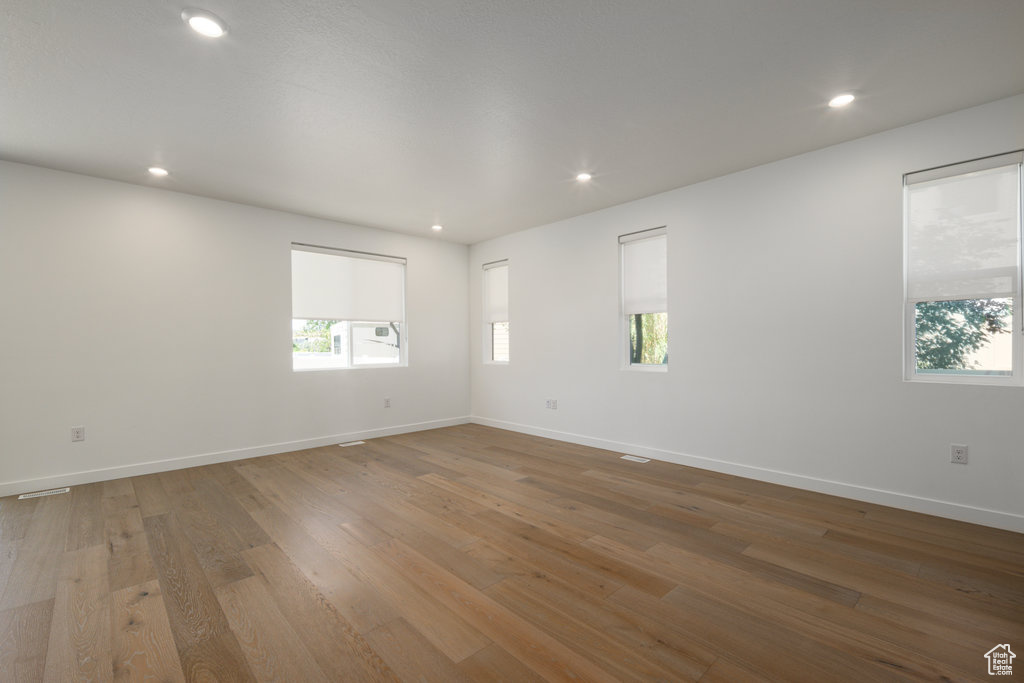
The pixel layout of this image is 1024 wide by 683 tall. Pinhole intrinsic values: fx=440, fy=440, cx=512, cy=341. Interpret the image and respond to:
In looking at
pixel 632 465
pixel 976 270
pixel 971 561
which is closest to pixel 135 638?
pixel 632 465

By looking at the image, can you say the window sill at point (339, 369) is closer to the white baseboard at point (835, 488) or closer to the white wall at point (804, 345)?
the white wall at point (804, 345)

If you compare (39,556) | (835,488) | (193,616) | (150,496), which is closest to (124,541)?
(39,556)

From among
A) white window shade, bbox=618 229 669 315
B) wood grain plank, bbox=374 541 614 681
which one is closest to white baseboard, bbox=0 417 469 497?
wood grain plank, bbox=374 541 614 681

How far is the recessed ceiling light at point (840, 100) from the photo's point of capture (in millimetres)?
2723

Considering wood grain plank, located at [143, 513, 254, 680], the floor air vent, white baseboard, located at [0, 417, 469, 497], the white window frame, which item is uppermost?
the white window frame

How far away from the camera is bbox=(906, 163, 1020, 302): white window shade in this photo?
2828 mm

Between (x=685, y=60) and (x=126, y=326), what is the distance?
16.4ft

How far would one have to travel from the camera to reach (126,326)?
406cm

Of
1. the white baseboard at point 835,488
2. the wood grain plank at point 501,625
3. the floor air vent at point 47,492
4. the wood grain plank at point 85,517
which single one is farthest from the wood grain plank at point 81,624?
the white baseboard at point 835,488

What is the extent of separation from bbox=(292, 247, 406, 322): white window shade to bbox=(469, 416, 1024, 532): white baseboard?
3038mm

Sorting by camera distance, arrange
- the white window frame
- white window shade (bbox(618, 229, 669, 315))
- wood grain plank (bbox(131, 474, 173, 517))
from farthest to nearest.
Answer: the white window frame < white window shade (bbox(618, 229, 669, 315)) < wood grain plank (bbox(131, 474, 173, 517))

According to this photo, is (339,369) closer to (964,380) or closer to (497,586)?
(497,586)

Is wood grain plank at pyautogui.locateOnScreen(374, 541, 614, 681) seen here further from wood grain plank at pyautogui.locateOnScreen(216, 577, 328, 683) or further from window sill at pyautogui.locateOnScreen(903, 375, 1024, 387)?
window sill at pyautogui.locateOnScreen(903, 375, 1024, 387)

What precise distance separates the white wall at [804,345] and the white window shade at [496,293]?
1302mm
